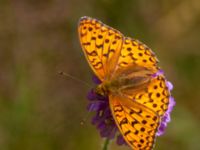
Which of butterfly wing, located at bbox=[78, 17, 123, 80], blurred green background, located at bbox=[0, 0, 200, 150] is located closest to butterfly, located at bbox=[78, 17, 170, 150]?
butterfly wing, located at bbox=[78, 17, 123, 80]

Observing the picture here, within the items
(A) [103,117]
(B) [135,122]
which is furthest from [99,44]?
(B) [135,122]

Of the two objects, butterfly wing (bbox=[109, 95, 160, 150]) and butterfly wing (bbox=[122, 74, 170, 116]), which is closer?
butterfly wing (bbox=[109, 95, 160, 150])

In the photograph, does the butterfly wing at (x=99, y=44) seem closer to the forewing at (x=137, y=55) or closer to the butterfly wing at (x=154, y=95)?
the forewing at (x=137, y=55)

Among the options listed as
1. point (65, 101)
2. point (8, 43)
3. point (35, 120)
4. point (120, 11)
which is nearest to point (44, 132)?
point (35, 120)

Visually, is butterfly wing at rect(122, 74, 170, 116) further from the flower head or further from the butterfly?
the flower head

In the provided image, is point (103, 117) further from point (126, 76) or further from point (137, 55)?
point (137, 55)

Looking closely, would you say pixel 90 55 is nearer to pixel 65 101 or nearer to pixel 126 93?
pixel 126 93
